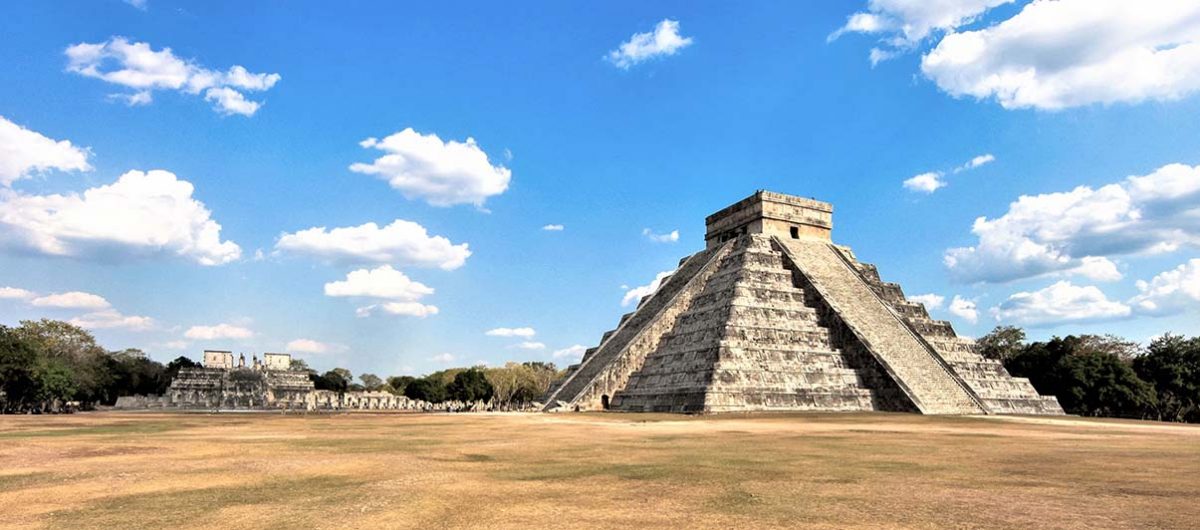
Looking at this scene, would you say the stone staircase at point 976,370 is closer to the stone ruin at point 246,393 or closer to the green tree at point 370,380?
the stone ruin at point 246,393

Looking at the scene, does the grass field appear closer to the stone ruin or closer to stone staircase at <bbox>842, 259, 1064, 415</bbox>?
stone staircase at <bbox>842, 259, 1064, 415</bbox>

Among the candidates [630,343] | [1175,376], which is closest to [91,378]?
[630,343]

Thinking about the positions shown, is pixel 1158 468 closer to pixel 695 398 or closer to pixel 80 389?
pixel 695 398

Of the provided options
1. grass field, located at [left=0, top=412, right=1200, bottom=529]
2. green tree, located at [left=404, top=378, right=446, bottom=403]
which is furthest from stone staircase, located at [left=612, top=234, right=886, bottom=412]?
green tree, located at [left=404, top=378, right=446, bottom=403]

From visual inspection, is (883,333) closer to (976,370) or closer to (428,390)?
(976,370)

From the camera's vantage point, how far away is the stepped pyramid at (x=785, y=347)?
99.6ft

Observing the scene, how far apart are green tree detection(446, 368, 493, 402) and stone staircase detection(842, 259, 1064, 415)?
4925 cm

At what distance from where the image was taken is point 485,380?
264ft

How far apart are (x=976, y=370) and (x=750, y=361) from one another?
43.5 feet

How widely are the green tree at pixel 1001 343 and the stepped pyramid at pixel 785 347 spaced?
65.4ft

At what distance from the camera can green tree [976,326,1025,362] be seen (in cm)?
5720

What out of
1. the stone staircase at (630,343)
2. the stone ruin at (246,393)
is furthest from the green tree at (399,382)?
the stone staircase at (630,343)

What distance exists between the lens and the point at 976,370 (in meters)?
35.6

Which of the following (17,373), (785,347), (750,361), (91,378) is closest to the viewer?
(750,361)
